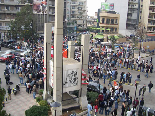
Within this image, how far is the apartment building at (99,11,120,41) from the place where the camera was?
187 ft

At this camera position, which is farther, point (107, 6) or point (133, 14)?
point (133, 14)

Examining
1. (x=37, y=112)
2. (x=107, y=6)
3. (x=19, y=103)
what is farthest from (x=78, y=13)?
(x=37, y=112)

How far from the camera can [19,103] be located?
16.6 m

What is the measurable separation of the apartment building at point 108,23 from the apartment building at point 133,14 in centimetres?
831

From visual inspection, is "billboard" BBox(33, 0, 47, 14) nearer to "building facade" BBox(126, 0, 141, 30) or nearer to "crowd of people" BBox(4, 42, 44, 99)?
"building facade" BBox(126, 0, 141, 30)

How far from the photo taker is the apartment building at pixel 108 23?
5694 cm

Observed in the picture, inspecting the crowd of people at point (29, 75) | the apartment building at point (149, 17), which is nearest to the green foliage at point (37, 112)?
the crowd of people at point (29, 75)

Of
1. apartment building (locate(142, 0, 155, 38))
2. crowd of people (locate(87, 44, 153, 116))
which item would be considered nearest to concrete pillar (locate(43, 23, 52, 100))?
crowd of people (locate(87, 44, 153, 116))

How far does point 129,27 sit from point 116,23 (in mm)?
9009

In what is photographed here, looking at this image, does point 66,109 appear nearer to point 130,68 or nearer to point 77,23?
point 130,68

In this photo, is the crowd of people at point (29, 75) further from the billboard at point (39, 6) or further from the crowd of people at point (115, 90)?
the billboard at point (39, 6)

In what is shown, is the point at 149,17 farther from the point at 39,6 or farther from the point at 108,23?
the point at 39,6

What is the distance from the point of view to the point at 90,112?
14.4 m

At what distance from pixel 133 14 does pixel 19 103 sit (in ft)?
181
